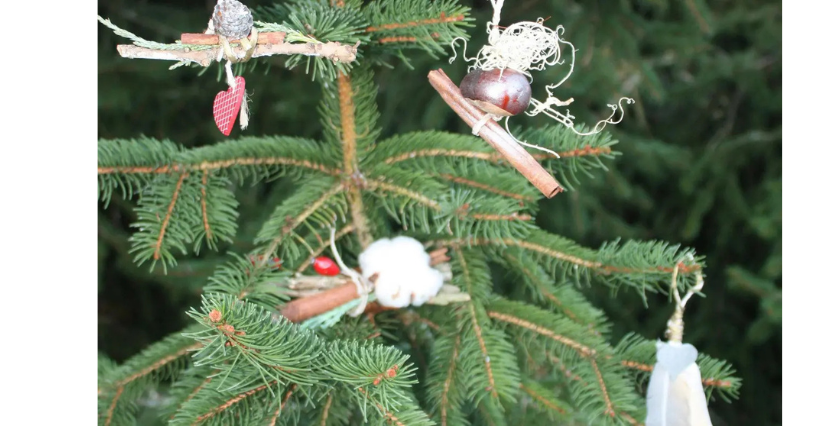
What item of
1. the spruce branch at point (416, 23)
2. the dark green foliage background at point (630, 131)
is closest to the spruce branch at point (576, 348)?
the spruce branch at point (416, 23)

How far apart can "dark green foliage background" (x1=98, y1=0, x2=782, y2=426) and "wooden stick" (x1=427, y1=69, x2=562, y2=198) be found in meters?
0.58

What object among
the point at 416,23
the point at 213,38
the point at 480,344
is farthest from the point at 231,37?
the point at 480,344

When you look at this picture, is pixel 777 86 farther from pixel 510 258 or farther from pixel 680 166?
pixel 510 258

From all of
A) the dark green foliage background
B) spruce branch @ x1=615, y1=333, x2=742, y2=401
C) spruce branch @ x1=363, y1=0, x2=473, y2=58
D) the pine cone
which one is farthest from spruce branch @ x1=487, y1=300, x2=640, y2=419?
the dark green foliage background

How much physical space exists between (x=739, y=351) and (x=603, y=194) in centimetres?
51

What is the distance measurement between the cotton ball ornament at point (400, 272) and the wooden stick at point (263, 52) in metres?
0.21

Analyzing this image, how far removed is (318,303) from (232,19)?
0.93 feet

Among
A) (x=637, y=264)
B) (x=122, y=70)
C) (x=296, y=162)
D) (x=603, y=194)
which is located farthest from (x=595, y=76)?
(x=122, y=70)

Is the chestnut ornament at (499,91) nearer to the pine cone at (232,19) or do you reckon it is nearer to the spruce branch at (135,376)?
the pine cone at (232,19)

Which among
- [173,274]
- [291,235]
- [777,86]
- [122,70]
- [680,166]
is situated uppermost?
[777,86]

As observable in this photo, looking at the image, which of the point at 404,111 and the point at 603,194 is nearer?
the point at 404,111

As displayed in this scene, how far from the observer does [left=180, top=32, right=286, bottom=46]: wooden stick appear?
57cm

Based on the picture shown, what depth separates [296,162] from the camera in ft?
2.44

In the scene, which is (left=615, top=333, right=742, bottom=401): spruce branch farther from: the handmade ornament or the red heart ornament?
the red heart ornament
